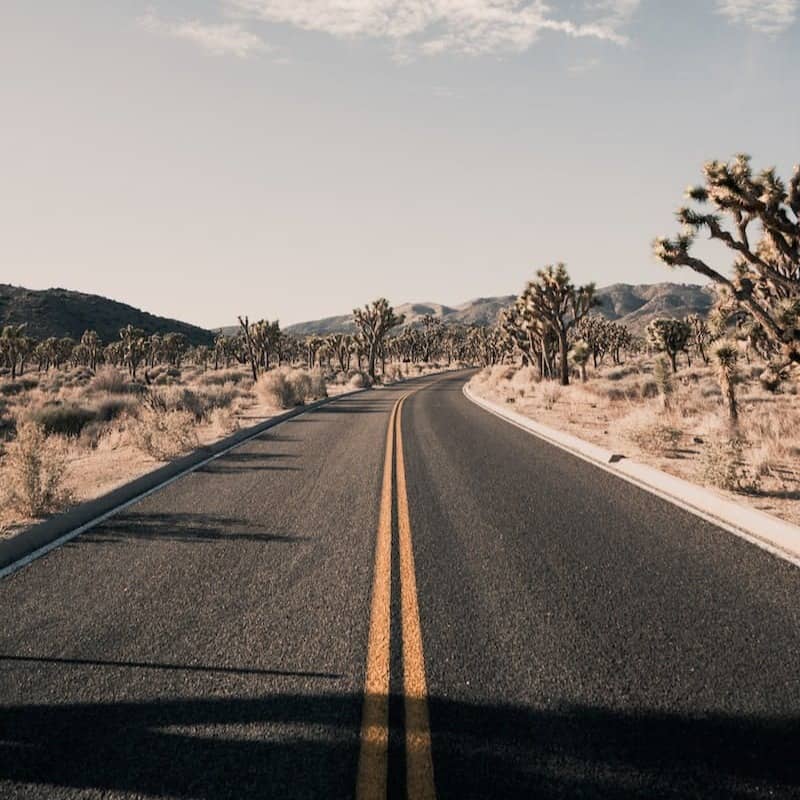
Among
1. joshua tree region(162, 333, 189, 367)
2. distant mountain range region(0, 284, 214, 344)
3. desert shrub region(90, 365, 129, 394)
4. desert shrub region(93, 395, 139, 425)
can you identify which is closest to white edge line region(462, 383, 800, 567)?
desert shrub region(93, 395, 139, 425)

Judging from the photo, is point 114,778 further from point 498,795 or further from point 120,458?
point 120,458

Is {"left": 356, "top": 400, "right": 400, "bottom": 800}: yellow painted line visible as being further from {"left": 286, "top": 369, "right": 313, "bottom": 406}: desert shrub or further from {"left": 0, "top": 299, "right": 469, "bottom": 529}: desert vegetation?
{"left": 286, "top": 369, "right": 313, "bottom": 406}: desert shrub

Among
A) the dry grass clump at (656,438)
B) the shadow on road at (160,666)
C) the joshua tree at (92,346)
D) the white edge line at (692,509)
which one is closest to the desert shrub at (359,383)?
the white edge line at (692,509)

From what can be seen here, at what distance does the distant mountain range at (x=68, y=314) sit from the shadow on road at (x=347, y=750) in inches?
4438

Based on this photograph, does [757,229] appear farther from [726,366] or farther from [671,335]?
[671,335]

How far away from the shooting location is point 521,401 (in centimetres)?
2764

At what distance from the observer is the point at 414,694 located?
3.48 metres

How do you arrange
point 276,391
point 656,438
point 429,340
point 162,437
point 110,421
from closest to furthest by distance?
point 656,438, point 162,437, point 110,421, point 276,391, point 429,340

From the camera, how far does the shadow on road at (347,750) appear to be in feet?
9.04

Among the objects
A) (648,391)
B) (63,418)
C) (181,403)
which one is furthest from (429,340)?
(63,418)

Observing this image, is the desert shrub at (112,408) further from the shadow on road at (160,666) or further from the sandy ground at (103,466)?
the shadow on road at (160,666)

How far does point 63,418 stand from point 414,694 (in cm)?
1881

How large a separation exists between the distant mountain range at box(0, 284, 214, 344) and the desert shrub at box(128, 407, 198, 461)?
331 feet

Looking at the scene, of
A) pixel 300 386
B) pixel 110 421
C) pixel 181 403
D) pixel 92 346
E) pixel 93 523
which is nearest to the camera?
pixel 93 523
